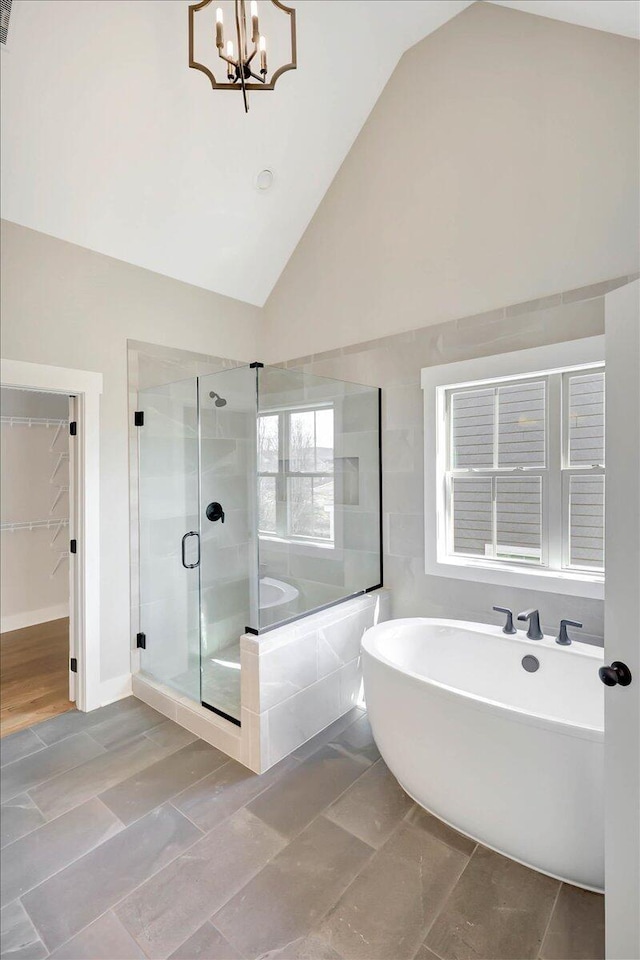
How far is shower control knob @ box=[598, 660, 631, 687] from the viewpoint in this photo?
1.17 metres

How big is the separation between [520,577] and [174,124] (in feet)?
9.88

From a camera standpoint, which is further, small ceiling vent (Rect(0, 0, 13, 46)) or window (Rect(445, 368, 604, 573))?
window (Rect(445, 368, 604, 573))

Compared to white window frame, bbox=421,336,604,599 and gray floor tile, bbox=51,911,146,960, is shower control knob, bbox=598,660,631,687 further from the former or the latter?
gray floor tile, bbox=51,911,146,960

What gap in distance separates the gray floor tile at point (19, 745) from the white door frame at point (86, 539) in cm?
31

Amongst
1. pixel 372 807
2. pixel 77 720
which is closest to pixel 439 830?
pixel 372 807

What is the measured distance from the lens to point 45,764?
226 cm

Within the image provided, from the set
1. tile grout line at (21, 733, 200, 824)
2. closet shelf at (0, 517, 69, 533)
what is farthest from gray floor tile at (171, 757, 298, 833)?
closet shelf at (0, 517, 69, 533)

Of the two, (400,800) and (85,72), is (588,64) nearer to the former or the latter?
(85,72)

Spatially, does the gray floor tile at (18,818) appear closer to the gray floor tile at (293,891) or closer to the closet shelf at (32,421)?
the gray floor tile at (293,891)

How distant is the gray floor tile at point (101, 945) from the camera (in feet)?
4.44

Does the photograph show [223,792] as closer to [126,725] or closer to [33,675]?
[126,725]

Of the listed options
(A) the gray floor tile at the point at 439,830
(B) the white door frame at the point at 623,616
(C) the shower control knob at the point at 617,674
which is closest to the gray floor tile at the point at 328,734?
(A) the gray floor tile at the point at 439,830

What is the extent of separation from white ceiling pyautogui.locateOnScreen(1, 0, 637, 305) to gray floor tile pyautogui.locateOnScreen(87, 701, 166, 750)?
2.73m

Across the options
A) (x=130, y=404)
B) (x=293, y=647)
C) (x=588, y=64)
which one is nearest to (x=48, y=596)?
(x=130, y=404)
